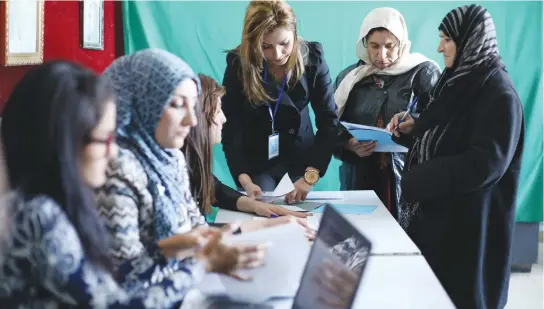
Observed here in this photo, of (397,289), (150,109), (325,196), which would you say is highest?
(150,109)

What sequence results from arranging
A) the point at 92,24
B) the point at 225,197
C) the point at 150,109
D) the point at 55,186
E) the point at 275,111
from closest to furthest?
the point at 55,186, the point at 150,109, the point at 225,197, the point at 275,111, the point at 92,24

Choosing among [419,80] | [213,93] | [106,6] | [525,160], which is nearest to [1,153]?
[213,93]

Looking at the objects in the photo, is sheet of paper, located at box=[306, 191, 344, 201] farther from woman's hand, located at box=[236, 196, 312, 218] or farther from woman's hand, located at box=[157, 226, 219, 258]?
A: woman's hand, located at box=[157, 226, 219, 258]

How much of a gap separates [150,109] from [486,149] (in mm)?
955

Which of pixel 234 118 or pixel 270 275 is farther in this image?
pixel 234 118

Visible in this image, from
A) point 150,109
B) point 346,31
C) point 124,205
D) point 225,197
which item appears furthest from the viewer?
point 346,31

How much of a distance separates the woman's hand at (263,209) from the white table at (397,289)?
1.69 feet

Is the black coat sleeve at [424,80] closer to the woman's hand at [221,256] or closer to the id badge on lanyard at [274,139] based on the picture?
the id badge on lanyard at [274,139]

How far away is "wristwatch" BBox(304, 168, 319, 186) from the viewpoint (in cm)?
223

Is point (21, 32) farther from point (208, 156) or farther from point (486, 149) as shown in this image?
point (486, 149)

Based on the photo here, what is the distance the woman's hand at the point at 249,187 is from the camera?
2.20 meters

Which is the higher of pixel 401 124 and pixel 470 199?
pixel 401 124

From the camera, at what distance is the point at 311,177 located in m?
2.24

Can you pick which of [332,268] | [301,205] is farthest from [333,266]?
[301,205]
